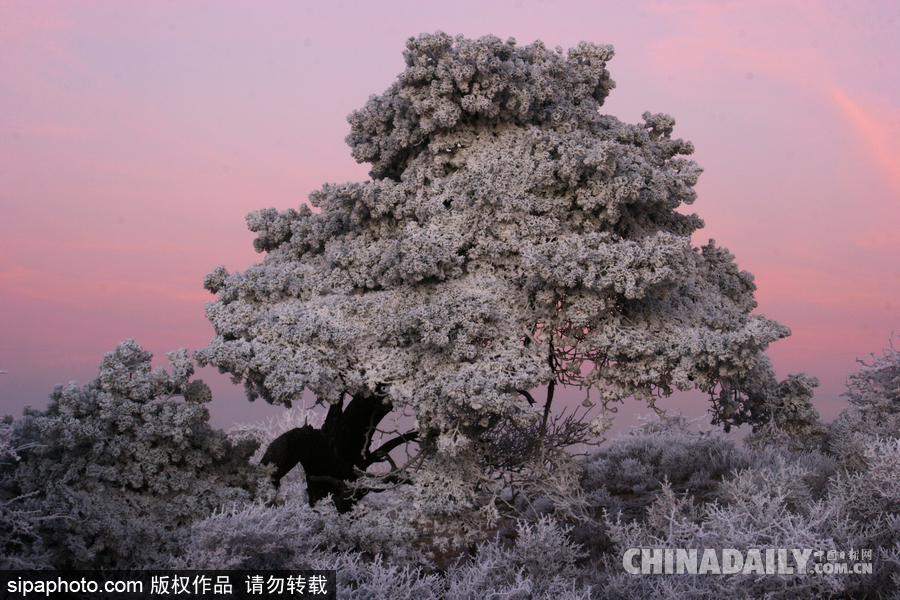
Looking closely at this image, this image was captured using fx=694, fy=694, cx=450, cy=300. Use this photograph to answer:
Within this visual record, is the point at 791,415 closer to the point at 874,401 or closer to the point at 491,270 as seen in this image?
the point at 874,401

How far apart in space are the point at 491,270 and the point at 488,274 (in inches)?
3.5

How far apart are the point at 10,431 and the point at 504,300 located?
14.9 ft

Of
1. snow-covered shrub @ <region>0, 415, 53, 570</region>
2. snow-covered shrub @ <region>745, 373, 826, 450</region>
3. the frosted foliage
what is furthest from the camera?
snow-covered shrub @ <region>745, 373, 826, 450</region>

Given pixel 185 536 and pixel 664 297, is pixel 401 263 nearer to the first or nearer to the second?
pixel 664 297

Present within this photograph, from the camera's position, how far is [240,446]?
23.1 feet

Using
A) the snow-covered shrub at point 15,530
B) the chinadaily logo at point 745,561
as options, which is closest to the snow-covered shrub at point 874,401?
the chinadaily logo at point 745,561

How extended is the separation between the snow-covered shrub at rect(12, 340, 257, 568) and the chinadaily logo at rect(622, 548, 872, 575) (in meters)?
Answer: 3.81

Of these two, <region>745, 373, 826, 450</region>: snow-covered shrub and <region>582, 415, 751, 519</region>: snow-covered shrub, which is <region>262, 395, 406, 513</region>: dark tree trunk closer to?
<region>582, 415, 751, 519</region>: snow-covered shrub

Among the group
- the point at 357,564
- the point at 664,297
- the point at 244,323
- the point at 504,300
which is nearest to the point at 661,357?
the point at 664,297

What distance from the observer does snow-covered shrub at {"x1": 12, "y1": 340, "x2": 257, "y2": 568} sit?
19.4 ft

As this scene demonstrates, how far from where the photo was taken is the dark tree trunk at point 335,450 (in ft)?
25.6

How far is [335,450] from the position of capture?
324 inches

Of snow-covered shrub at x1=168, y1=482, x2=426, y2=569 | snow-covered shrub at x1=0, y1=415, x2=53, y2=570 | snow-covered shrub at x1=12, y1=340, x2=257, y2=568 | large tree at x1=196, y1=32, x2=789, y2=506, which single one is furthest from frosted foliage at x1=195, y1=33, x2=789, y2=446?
snow-covered shrub at x1=0, y1=415, x2=53, y2=570

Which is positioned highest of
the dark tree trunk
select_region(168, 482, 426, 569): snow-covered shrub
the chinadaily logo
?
the dark tree trunk
